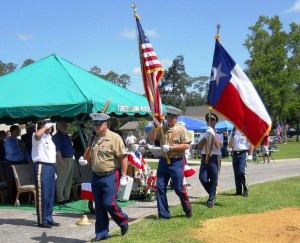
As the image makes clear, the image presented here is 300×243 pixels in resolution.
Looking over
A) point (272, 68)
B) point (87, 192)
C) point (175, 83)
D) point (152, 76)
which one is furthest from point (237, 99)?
point (175, 83)

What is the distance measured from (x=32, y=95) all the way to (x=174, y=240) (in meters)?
5.80

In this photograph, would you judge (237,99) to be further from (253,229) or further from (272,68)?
(272,68)

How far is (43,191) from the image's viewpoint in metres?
8.39

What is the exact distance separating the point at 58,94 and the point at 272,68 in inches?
2157

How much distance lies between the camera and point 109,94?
464 inches

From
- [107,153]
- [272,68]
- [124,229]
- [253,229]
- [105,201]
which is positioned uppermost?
[272,68]

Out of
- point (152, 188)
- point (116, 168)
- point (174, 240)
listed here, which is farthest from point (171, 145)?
point (152, 188)

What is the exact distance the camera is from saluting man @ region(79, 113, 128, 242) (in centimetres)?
698

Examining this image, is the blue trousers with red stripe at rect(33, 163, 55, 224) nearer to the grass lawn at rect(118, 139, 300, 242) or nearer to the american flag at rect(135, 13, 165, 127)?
the grass lawn at rect(118, 139, 300, 242)

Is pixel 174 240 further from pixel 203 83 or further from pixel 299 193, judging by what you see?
pixel 203 83

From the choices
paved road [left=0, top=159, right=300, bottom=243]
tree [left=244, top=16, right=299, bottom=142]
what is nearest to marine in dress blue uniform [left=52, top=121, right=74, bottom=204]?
paved road [left=0, top=159, right=300, bottom=243]

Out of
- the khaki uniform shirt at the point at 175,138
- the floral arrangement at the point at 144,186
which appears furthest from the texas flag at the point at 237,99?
the floral arrangement at the point at 144,186

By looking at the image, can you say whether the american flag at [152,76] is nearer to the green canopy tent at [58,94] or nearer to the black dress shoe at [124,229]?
the black dress shoe at [124,229]

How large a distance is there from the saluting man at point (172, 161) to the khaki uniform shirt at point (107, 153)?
48.0 inches
